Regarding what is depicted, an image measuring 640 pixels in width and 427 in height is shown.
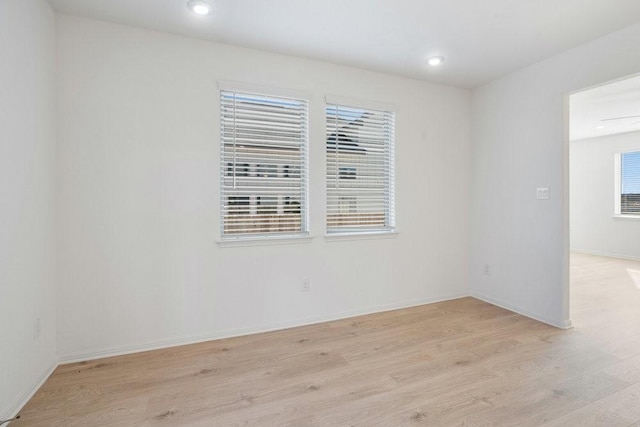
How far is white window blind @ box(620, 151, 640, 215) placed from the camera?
633 centimetres

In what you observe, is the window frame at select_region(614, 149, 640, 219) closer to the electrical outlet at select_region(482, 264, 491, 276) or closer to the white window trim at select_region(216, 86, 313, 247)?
the electrical outlet at select_region(482, 264, 491, 276)

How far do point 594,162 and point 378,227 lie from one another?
6.42 m

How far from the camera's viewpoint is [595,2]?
2225 mm

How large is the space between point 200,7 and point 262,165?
51.5 inches

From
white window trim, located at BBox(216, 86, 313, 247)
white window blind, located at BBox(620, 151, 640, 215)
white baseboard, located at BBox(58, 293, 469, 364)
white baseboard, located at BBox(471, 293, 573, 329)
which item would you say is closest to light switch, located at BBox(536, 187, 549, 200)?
white baseboard, located at BBox(471, 293, 573, 329)

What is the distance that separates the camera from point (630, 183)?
6.42 m

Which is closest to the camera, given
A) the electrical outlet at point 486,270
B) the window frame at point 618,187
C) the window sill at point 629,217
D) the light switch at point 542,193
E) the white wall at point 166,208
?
the white wall at point 166,208

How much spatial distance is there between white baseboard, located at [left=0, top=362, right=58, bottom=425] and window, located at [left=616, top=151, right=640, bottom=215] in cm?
939

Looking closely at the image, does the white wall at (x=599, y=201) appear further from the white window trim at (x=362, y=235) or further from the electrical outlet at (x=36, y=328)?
the electrical outlet at (x=36, y=328)

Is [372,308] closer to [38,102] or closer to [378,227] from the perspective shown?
[378,227]

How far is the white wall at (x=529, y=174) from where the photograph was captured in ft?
9.42

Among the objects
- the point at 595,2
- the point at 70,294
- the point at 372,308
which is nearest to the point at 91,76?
the point at 70,294

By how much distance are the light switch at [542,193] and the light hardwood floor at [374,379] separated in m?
1.29

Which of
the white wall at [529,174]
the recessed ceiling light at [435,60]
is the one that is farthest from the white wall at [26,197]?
the white wall at [529,174]
